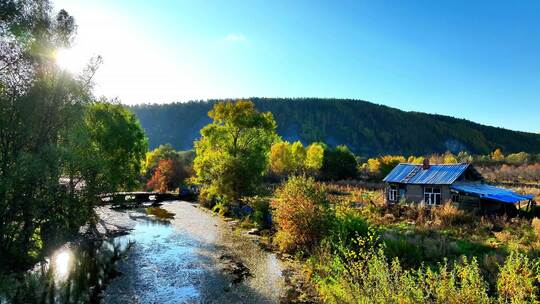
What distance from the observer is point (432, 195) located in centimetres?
3697

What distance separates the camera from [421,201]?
121 ft

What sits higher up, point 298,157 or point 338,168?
point 298,157

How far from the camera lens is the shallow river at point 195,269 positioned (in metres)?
16.8

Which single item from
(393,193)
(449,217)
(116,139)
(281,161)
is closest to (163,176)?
(281,161)

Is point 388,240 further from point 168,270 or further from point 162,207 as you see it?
point 162,207

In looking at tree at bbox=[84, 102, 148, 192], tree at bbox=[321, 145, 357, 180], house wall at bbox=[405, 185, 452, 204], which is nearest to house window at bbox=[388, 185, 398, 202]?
house wall at bbox=[405, 185, 452, 204]

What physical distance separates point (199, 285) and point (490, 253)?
50.0 feet

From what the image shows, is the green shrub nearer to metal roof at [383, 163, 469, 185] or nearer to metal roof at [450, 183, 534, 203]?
metal roof at [450, 183, 534, 203]

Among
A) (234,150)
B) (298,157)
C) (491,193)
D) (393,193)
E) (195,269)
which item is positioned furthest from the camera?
(298,157)

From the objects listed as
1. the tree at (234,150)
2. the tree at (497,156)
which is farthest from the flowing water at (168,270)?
the tree at (497,156)

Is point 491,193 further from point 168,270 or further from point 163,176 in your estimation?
point 163,176

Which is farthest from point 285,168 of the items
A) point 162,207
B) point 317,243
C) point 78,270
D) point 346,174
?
point 78,270

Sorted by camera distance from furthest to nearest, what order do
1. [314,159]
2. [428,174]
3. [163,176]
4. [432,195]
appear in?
[314,159] < [163,176] < [428,174] < [432,195]

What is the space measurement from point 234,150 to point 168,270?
22.0 m
